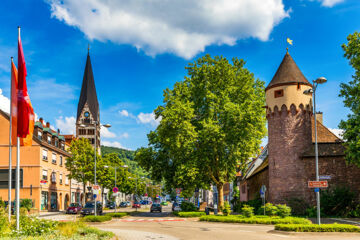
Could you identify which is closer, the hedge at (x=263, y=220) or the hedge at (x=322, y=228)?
the hedge at (x=322, y=228)

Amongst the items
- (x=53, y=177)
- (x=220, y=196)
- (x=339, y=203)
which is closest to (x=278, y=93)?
(x=339, y=203)

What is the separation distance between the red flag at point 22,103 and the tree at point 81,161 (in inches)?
1776

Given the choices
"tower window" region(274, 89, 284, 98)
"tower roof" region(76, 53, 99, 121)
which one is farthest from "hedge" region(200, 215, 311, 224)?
"tower roof" region(76, 53, 99, 121)

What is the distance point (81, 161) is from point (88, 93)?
156 feet

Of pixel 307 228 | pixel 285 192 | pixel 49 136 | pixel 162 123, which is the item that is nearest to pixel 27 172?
pixel 49 136

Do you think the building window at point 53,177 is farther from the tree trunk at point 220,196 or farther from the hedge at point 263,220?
the hedge at point 263,220

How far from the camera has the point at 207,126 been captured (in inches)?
1398

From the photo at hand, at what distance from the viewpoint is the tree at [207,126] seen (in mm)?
36375

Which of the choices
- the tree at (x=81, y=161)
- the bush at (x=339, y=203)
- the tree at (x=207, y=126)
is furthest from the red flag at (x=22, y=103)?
the tree at (x=81, y=161)

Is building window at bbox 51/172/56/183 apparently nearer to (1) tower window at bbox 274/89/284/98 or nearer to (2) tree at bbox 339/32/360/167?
(1) tower window at bbox 274/89/284/98

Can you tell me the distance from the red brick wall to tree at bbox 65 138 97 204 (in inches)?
1248

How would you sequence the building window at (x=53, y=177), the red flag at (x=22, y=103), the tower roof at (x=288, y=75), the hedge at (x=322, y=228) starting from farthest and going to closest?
1. the building window at (x=53, y=177)
2. the tower roof at (x=288, y=75)
3. the hedge at (x=322, y=228)
4. the red flag at (x=22, y=103)

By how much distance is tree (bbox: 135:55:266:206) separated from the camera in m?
36.4

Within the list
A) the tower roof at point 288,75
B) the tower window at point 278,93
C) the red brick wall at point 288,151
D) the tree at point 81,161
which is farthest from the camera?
the tree at point 81,161
